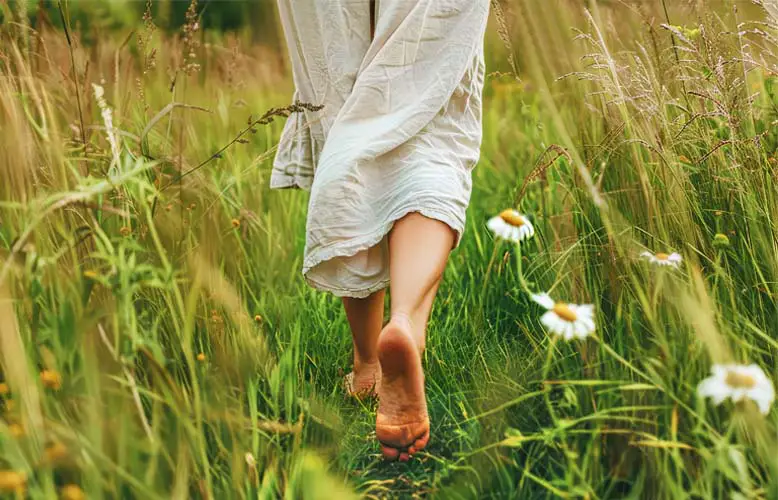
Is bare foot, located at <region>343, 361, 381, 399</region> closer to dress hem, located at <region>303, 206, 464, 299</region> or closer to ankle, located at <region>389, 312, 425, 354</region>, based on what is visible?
dress hem, located at <region>303, 206, 464, 299</region>

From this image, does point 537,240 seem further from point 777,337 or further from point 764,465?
point 764,465

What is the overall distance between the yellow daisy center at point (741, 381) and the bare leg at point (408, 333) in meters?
0.54

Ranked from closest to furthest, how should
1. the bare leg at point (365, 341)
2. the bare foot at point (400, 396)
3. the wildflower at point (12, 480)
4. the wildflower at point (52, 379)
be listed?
1. the wildflower at point (12, 480)
2. the wildflower at point (52, 379)
3. the bare foot at point (400, 396)
4. the bare leg at point (365, 341)

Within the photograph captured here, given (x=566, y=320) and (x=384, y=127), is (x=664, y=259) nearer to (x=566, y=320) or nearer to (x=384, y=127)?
(x=566, y=320)

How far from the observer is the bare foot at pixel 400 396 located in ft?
5.24

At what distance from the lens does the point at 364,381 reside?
2139 mm

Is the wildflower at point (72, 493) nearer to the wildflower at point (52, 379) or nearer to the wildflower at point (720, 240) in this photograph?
the wildflower at point (52, 379)

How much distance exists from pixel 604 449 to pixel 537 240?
0.94 m

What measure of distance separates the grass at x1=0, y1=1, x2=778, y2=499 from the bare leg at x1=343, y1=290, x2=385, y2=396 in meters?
0.08

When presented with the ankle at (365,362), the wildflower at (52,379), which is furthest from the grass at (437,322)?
the ankle at (365,362)

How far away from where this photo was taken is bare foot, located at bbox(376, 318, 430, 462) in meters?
1.60

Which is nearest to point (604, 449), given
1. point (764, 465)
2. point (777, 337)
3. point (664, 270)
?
point (764, 465)

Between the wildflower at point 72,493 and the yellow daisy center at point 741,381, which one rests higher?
the yellow daisy center at point 741,381

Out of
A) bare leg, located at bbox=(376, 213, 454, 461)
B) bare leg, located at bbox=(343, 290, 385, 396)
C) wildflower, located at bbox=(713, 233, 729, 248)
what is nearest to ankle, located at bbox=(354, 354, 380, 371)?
bare leg, located at bbox=(343, 290, 385, 396)
